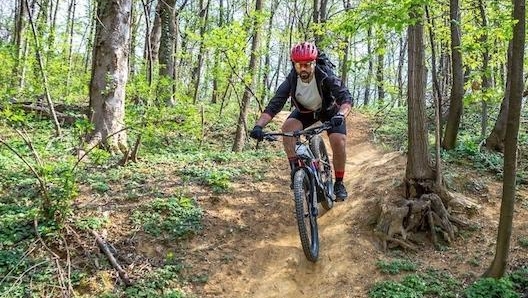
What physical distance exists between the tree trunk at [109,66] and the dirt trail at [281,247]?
9.07 feet

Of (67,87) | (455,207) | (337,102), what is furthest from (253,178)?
(67,87)

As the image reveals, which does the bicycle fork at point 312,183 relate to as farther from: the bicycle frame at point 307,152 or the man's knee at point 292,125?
the man's knee at point 292,125

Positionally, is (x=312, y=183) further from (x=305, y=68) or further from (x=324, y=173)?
(x=305, y=68)

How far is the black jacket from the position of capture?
5.44 meters

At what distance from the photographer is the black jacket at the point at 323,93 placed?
5.44 metres

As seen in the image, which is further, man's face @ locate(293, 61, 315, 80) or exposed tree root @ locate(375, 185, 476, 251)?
exposed tree root @ locate(375, 185, 476, 251)

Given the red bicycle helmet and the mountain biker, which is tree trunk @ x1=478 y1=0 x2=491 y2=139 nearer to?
the mountain biker

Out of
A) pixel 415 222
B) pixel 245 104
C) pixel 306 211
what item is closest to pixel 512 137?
pixel 415 222

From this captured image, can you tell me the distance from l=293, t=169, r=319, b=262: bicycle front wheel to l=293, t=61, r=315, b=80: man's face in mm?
1177

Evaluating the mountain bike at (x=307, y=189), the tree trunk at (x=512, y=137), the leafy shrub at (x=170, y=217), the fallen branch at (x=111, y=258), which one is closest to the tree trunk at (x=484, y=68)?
the tree trunk at (x=512, y=137)

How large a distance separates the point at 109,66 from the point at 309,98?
423cm

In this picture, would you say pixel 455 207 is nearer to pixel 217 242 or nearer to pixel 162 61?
pixel 217 242

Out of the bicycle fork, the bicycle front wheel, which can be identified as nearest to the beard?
the bicycle fork

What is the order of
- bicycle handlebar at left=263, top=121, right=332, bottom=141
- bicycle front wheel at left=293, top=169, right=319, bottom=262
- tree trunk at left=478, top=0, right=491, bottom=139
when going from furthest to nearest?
tree trunk at left=478, top=0, right=491, bottom=139, bicycle handlebar at left=263, top=121, right=332, bottom=141, bicycle front wheel at left=293, top=169, right=319, bottom=262
